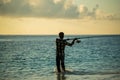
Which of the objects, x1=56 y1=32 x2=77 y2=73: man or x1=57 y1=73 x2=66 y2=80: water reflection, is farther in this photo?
x1=56 y1=32 x2=77 y2=73: man

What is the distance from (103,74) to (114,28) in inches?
68.8

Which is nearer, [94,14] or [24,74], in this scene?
[24,74]

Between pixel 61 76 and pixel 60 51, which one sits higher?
pixel 60 51

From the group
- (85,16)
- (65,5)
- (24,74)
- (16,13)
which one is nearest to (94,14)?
(85,16)

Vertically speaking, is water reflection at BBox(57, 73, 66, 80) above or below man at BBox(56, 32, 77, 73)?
below

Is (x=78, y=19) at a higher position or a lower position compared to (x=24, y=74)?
higher

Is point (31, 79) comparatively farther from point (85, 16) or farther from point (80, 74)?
point (85, 16)

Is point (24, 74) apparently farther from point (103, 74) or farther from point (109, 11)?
point (109, 11)

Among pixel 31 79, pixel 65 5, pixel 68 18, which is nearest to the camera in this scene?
pixel 31 79

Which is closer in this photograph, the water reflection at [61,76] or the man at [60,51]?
the water reflection at [61,76]

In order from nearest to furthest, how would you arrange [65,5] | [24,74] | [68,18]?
[24,74] → [65,5] → [68,18]

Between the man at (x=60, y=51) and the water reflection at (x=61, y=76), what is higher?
the man at (x=60, y=51)

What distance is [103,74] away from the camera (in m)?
7.46

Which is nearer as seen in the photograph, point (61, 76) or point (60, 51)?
point (61, 76)
